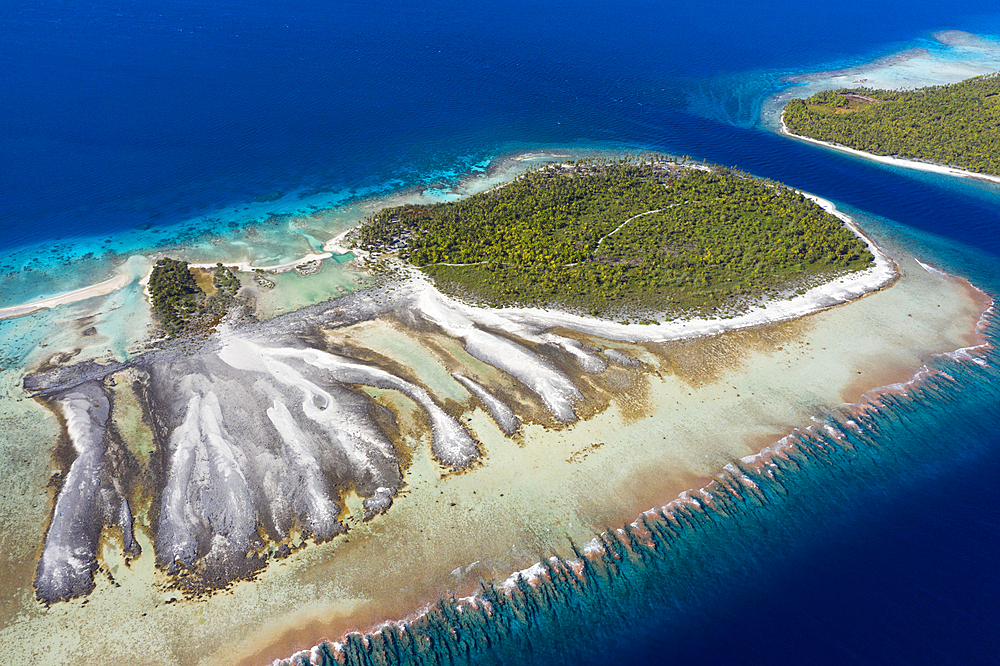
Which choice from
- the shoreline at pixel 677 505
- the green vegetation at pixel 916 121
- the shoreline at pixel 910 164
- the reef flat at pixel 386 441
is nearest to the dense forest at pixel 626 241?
the reef flat at pixel 386 441

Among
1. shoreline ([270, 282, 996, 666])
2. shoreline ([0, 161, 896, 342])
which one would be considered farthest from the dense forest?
shoreline ([270, 282, 996, 666])

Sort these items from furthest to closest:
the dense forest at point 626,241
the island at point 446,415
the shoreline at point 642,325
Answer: the dense forest at point 626,241, the shoreline at point 642,325, the island at point 446,415

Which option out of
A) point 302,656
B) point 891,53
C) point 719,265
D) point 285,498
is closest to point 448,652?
point 302,656

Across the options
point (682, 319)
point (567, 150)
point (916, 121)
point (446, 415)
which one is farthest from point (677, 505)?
point (916, 121)

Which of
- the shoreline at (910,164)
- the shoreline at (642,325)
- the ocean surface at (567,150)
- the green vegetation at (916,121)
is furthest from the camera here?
the green vegetation at (916,121)

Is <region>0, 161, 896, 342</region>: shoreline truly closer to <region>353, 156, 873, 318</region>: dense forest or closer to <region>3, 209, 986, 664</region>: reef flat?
<region>3, 209, 986, 664</region>: reef flat

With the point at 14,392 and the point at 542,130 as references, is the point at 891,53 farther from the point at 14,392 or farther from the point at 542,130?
the point at 14,392

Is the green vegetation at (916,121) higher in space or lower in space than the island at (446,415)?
higher

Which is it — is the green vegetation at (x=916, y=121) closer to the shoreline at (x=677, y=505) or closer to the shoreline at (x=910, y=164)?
the shoreline at (x=910, y=164)
